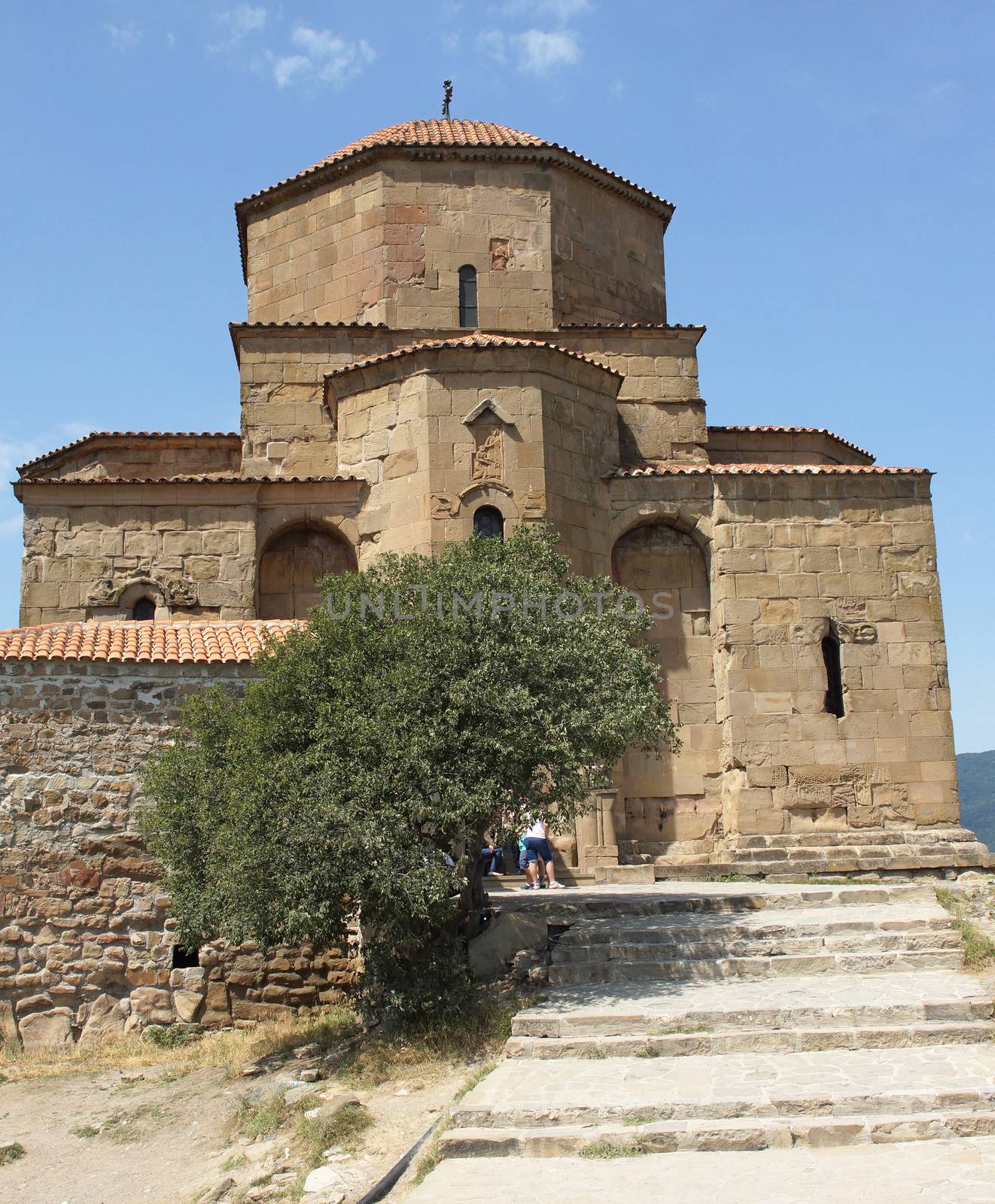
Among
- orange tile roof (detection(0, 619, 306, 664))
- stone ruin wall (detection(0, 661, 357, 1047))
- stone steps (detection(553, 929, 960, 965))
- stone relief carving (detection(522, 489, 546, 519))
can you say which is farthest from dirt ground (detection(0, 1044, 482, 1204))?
stone relief carving (detection(522, 489, 546, 519))

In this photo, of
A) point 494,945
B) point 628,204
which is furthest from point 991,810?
point 494,945

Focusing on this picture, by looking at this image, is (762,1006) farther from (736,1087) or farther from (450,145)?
(450,145)

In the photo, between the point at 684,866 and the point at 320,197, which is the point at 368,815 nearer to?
the point at 684,866

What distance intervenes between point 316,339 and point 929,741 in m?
9.29

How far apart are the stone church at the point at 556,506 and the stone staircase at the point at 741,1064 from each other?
3769 mm

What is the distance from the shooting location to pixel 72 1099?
9.59 m

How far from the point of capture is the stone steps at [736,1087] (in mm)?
6660

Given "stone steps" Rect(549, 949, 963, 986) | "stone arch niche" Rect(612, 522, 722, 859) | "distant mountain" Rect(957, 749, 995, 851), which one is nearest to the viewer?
"stone steps" Rect(549, 949, 963, 986)

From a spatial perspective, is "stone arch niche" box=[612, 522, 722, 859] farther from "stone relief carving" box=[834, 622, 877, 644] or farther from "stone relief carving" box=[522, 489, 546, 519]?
"stone relief carving" box=[522, 489, 546, 519]

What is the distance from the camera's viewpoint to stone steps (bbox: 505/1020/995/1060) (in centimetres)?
778

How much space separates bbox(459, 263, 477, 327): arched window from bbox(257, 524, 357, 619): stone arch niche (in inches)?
143

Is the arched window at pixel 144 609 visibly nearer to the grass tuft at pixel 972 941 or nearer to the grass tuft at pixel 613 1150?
the grass tuft at pixel 972 941

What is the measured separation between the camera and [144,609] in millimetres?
15484

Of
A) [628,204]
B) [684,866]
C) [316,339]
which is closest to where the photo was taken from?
[684,866]
